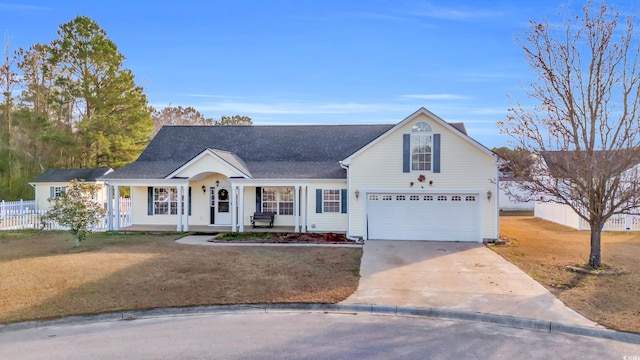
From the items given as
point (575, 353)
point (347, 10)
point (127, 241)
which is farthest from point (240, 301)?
point (347, 10)

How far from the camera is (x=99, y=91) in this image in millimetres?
30047

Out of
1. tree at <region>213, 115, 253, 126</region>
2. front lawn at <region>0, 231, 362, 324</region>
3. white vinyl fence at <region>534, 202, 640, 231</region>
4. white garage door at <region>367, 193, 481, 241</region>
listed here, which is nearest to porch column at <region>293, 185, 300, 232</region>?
white garage door at <region>367, 193, 481, 241</region>

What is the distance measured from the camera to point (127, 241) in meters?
15.5

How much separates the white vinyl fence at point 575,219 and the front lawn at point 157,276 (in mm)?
13991

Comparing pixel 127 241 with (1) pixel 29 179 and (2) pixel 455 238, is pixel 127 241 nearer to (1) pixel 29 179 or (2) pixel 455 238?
(2) pixel 455 238

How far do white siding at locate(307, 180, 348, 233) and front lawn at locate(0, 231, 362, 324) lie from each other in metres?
3.84

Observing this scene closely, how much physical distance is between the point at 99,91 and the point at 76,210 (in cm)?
1998

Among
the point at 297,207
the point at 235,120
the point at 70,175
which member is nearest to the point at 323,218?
the point at 297,207

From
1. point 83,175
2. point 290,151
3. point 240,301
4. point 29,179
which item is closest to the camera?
point 240,301

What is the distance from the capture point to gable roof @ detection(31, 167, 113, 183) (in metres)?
27.5

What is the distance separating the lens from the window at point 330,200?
17875mm

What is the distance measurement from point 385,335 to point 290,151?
609 inches

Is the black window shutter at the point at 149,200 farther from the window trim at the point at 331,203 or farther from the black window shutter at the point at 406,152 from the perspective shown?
the black window shutter at the point at 406,152

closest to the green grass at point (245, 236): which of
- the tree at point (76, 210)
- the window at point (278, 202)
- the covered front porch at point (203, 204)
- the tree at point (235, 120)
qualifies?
the covered front porch at point (203, 204)
